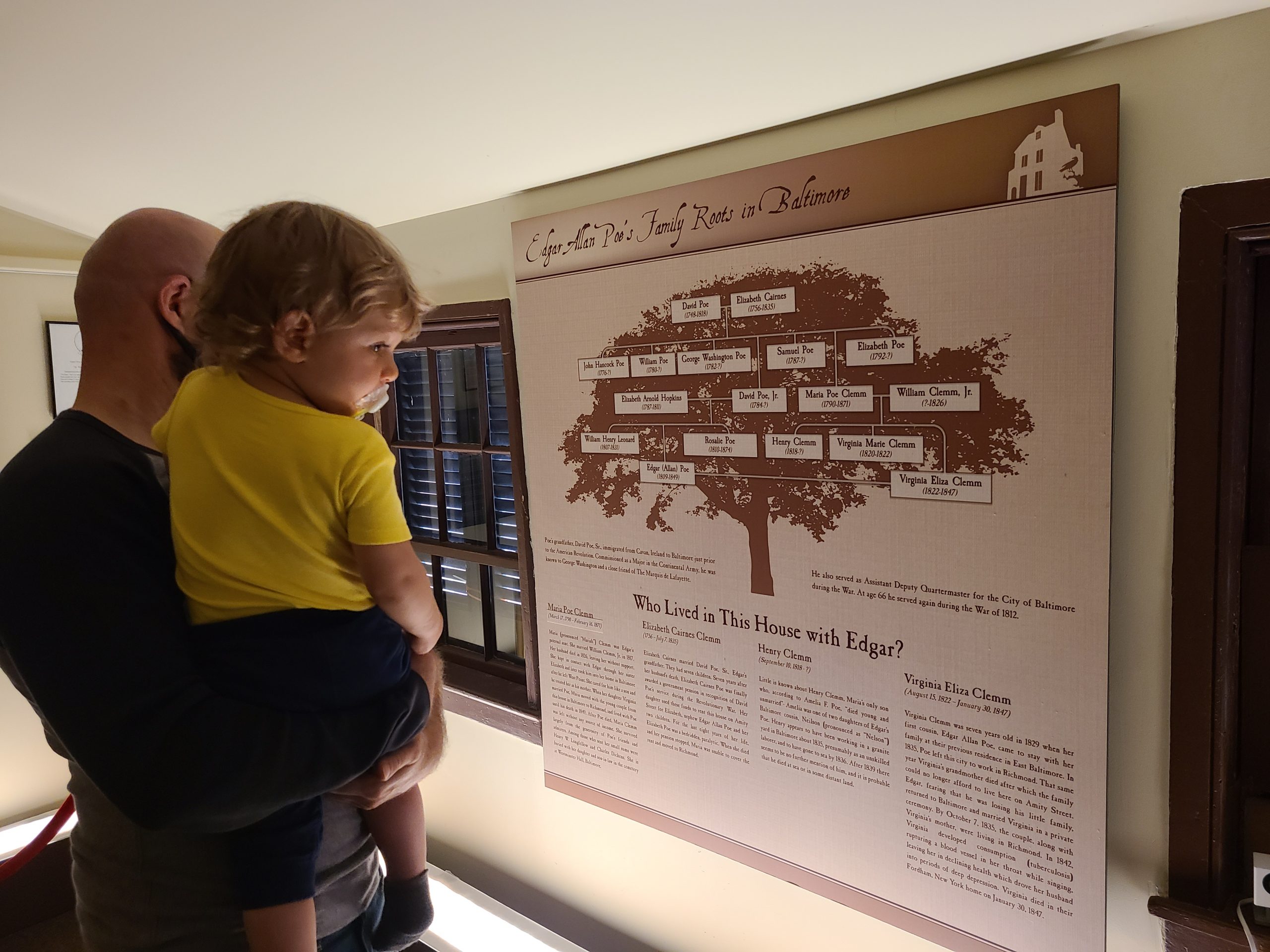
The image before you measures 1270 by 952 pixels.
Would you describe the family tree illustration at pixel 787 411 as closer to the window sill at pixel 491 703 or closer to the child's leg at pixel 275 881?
the window sill at pixel 491 703

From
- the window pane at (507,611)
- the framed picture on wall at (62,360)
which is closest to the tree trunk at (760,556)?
the window pane at (507,611)

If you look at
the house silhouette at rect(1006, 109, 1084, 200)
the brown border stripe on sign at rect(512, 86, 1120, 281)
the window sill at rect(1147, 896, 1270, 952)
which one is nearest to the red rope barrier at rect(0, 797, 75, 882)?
the brown border stripe on sign at rect(512, 86, 1120, 281)

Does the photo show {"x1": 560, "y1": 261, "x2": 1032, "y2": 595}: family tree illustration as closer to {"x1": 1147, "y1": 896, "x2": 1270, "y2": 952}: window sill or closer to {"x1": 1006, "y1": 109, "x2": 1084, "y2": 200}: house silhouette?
{"x1": 1006, "y1": 109, "x2": 1084, "y2": 200}: house silhouette

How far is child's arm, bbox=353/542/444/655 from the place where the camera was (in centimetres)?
112

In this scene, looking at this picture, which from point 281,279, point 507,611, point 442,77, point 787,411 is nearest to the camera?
point 281,279

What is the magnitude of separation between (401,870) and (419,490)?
158cm

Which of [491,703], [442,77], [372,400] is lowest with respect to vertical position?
[491,703]

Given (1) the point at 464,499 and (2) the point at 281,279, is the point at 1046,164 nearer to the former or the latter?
(2) the point at 281,279

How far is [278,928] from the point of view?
1058 millimetres

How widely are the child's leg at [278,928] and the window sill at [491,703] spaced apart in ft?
3.40

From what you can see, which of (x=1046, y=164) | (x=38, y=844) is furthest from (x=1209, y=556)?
(x=38, y=844)

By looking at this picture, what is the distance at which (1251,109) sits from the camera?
3.48ft

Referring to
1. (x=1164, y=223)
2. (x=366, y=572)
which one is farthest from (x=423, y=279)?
(x=1164, y=223)

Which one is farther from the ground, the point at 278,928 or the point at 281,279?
the point at 281,279
